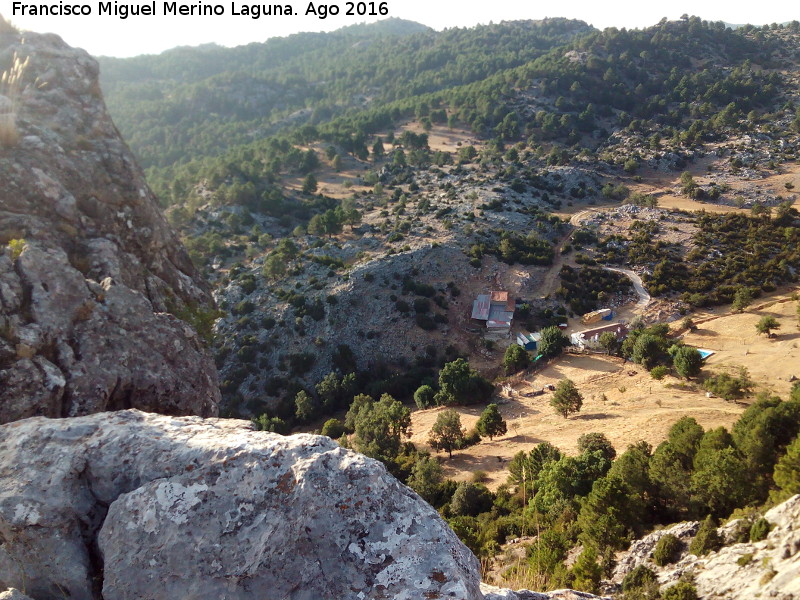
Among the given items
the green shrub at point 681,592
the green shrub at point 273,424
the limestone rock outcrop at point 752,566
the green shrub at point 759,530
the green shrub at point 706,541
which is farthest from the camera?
the green shrub at point 273,424

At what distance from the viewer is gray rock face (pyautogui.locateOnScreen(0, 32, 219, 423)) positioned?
9.86m

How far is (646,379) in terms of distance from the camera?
45.8 metres

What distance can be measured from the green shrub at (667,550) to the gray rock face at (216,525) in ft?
49.0

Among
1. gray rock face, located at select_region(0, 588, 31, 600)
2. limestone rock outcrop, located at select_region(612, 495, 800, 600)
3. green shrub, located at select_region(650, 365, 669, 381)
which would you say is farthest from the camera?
green shrub, located at select_region(650, 365, 669, 381)

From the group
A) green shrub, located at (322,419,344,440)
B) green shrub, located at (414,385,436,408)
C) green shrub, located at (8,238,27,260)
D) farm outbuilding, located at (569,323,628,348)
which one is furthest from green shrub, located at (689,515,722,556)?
farm outbuilding, located at (569,323,628,348)

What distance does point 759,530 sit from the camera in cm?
1527

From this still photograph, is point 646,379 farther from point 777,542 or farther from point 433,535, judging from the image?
point 433,535

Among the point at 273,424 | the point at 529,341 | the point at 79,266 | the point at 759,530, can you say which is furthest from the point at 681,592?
the point at 529,341

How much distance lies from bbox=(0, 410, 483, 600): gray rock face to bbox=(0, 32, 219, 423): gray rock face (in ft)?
9.75

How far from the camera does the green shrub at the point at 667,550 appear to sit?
58.2 feet

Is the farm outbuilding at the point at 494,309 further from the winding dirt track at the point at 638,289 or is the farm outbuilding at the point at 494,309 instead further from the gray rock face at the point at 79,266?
the gray rock face at the point at 79,266

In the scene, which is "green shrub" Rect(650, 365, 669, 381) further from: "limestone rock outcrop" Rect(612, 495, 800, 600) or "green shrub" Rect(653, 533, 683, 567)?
"green shrub" Rect(653, 533, 683, 567)

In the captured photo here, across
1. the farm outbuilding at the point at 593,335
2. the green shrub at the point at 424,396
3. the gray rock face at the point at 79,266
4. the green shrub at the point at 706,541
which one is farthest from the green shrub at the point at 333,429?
the green shrub at the point at 706,541

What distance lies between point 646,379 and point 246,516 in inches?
1864
